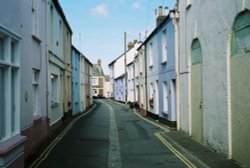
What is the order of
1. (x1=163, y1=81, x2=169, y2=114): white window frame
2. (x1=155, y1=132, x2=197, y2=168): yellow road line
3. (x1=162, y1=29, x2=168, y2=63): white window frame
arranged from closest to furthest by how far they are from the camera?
(x1=155, y1=132, x2=197, y2=168): yellow road line < (x1=162, y1=29, x2=168, y2=63): white window frame < (x1=163, y1=81, x2=169, y2=114): white window frame

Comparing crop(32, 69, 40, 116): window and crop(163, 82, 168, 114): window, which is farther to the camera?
crop(163, 82, 168, 114): window

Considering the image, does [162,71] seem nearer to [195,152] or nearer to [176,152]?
[176,152]

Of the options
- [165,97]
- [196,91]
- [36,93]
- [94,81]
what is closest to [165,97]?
[165,97]

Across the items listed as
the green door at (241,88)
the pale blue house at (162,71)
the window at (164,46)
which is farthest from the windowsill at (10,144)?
the window at (164,46)

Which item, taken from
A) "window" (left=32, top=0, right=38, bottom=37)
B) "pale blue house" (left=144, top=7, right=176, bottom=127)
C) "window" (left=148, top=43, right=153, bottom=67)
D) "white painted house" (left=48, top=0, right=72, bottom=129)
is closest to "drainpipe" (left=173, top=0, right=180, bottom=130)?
"pale blue house" (left=144, top=7, right=176, bottom=127)

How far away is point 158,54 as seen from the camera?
23.6 m

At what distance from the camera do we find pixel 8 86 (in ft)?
26.1

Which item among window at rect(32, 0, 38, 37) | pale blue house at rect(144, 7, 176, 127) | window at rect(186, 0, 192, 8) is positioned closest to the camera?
window at rect(32, 0, 38, 37)

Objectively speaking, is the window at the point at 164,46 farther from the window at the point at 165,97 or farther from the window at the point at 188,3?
the window at the point at 188,3

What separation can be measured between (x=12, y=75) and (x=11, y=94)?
48 cm

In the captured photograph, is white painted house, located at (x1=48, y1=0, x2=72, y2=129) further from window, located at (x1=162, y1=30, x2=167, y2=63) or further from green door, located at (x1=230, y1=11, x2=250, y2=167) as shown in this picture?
green door, located at (x1=230, y1=11, x2=250, y2=167)

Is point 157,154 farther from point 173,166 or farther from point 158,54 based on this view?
point 158,54

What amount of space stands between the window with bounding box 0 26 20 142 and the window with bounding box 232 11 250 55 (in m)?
5.26

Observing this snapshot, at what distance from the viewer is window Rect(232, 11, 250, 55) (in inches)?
373
